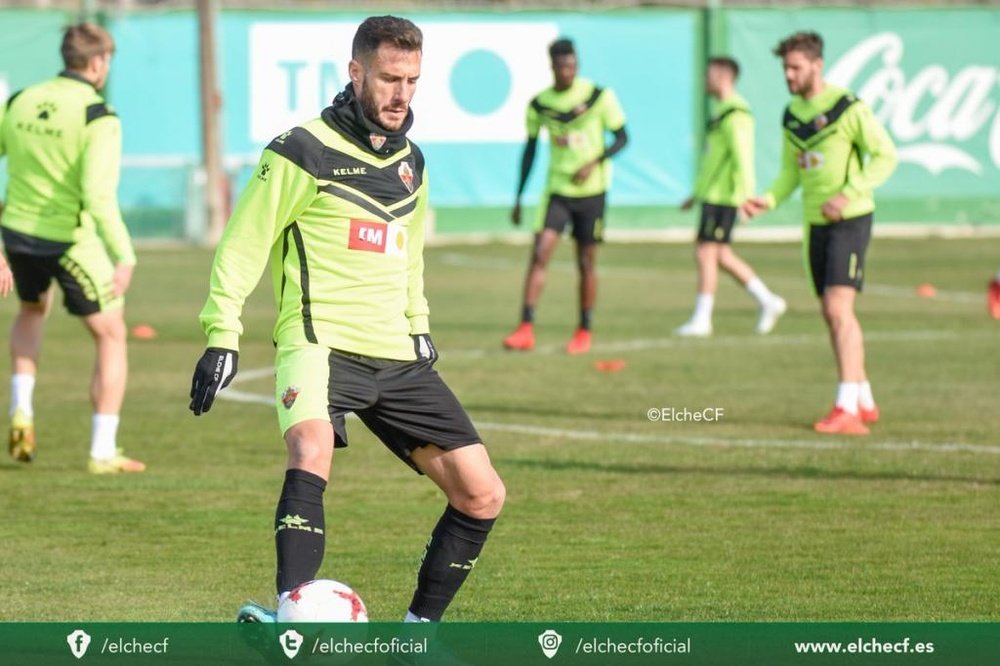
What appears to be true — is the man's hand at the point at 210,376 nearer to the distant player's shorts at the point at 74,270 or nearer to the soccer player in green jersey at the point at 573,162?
the distant player's shorts at the point at 74,270

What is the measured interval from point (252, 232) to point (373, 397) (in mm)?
665

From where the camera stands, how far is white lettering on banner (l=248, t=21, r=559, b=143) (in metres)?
29.1

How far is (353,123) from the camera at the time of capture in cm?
611

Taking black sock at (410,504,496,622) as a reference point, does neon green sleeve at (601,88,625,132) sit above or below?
above

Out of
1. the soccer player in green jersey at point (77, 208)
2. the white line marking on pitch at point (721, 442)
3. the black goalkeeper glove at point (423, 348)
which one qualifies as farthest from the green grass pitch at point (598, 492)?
the black goalkeeper glove at point (423, 348)

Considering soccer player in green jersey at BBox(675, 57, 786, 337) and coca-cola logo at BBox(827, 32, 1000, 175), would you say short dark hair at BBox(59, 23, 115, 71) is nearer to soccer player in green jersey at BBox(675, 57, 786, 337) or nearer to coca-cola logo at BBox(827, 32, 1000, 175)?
soccer player in green jersey at BBox(675, 57, 786, 337)

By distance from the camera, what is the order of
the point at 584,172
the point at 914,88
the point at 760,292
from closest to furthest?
the point at 584,172 < the point at 760,292 < the point at 914,88

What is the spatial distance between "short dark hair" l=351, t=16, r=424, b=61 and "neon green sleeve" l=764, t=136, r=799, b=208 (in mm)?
6608

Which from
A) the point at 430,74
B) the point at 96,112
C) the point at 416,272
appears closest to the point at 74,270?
the point at 96,112

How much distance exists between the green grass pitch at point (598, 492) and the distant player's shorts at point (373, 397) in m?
1.08

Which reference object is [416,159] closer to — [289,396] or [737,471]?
[289,396]

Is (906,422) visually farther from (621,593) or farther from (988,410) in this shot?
(621,593)

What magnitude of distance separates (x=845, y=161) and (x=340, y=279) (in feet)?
21.8
